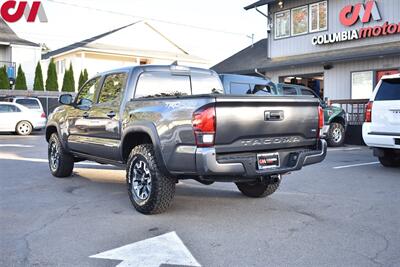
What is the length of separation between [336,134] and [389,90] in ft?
18.2

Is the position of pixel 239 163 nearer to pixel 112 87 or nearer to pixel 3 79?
pixel 112 87

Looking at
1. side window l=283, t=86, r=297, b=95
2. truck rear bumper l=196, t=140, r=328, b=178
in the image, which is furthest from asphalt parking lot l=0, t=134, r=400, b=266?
side window l=283, t=86, r=297, b=95

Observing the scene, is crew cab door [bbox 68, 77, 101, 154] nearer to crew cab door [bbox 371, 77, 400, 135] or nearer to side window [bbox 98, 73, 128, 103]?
side window [bbox 98, 73, 128, 103]

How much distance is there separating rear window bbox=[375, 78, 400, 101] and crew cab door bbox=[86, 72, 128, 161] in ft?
17.1

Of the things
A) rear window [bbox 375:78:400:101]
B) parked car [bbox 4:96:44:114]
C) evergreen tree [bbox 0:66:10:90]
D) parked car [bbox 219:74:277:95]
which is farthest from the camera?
evergreen tree [bbox 0:66:10:90]

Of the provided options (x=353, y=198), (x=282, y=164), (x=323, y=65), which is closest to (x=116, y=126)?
(x=282, y=164)

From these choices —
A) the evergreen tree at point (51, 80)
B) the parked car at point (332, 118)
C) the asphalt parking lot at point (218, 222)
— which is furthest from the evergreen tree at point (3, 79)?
the asphalt parking lot at point (218, 222)

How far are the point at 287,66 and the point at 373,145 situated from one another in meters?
11.1

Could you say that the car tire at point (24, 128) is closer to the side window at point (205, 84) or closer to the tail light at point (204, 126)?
the side window at point (205, 84)

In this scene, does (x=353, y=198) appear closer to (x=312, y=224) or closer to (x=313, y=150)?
(x=313, y=150)

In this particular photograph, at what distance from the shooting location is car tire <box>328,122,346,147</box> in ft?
46.1

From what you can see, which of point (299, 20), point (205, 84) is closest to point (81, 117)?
point (205, 84)

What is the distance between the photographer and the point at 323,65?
18578 mm

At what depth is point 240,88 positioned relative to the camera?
11453 millimetres
